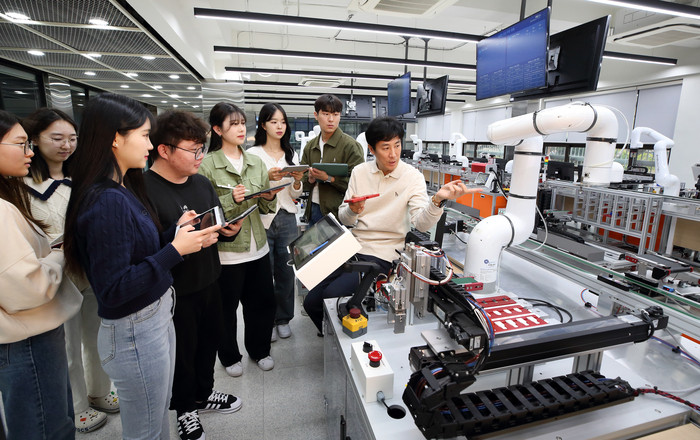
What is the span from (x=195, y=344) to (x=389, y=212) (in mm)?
1166

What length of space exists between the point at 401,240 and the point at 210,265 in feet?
3.30

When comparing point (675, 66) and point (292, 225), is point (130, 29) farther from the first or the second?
point (675, 66)

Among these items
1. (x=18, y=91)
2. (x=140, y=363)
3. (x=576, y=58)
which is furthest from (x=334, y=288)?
(x=18, y=91)

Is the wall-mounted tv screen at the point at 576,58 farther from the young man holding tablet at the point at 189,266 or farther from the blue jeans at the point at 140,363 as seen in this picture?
the blue jeans at the point at 140,363

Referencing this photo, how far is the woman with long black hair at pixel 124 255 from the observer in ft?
3.15

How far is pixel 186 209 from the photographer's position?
1468 millimetres

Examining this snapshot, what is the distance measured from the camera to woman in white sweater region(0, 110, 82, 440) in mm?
994

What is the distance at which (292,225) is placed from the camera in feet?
7.98

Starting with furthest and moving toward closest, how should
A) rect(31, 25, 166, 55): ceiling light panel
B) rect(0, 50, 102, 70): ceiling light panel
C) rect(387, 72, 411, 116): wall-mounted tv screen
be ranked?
rect(387, 72, 411, 116): wall-mounted tv screen
rect(0, 50, 102, 70): ceiling light panel
rect(31, 25, 166, 55): ceiling light panel

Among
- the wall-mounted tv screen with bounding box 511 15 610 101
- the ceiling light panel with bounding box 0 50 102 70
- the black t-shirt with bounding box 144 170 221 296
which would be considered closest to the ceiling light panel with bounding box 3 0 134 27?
the ceiling light panel with bounding box 0 50 102 70

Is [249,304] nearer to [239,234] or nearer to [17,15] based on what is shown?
[239,234]

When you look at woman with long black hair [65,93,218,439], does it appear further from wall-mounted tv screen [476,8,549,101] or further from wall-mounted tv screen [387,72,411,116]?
wall-mounted tv screen [387,72,411,116]

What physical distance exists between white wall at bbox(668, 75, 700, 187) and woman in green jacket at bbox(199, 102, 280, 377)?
728 cm

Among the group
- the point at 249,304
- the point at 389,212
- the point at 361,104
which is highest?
the point at 361,104
